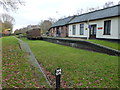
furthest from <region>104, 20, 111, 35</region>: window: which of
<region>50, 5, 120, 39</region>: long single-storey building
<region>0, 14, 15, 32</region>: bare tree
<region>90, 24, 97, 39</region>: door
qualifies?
<region>0, 14, 15, 32</region>: bare tree

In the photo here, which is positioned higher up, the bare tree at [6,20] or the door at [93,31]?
the bare tree at [6,20]

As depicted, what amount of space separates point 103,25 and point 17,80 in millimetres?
13397

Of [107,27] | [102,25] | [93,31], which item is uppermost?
[102,25]

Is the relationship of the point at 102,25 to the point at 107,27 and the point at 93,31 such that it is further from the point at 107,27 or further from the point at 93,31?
the point at 93,31

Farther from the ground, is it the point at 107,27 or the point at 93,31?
the point at 107,27

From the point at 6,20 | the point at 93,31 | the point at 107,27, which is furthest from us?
the point at 6,20

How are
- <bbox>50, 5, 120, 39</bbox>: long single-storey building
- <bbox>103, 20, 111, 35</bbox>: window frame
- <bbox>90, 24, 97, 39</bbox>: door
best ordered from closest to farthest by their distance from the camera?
<bbox>50, 5, 120, 39</bbox>: long single-storey building < <bbox>103, 20, 111, 35</bbox>: window frame < <bbox>90, 24, 97, 39</bbox>: door

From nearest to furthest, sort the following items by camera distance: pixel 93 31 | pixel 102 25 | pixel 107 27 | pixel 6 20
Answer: pixel 107 27, pixel 102 25, pixel 93 31, pixel 6 20

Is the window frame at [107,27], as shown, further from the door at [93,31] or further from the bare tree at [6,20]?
the bare tree at [6,20]

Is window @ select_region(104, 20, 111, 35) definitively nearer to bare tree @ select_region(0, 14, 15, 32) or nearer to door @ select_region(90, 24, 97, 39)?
door @ select_region(90, 24, 97, 39)

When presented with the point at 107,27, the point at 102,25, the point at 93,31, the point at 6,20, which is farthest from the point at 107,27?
the point at 6,20

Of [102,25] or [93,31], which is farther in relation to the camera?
[93,31]

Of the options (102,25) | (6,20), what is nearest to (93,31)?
(102,25)

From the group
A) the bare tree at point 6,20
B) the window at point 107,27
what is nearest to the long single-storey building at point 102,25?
the window at point 107,27
